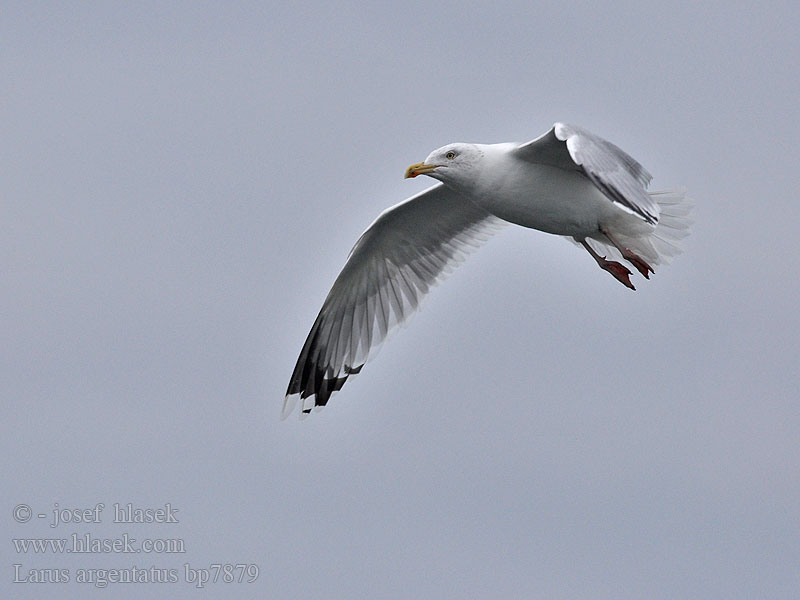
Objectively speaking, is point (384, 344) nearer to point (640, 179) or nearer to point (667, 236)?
point (667, 236)

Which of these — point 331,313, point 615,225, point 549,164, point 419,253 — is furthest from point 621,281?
point 331,313

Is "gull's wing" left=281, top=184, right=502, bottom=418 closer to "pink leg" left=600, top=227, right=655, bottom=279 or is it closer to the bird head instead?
the bird head

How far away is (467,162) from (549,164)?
596 mm

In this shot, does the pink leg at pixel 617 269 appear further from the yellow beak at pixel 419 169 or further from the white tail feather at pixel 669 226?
the yellow beak at pixel 419 169

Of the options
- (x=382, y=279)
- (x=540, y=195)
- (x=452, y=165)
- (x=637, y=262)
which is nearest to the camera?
(x=540, y=195)

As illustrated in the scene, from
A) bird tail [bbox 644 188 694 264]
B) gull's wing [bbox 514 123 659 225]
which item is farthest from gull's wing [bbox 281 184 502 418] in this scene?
gull's wing [bbox 514 123 659 225]

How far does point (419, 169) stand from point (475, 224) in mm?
1871

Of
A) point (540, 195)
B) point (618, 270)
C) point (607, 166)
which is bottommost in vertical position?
point (618, 270)

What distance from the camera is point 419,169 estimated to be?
10.5 meters

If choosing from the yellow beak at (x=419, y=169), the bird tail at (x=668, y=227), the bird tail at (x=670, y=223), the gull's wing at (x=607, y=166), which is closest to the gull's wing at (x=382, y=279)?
the yellow beak at (x=419, y=169)

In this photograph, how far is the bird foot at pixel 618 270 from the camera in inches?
431

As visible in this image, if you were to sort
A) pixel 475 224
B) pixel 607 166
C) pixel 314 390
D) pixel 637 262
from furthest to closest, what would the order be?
1. pixel 314 390
2. pixel 475 224
3. pixel 637 262
4. pixel 607 166

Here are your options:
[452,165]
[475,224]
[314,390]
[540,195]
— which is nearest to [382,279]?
[475,224]

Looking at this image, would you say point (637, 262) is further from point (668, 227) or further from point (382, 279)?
point (382, 279)
